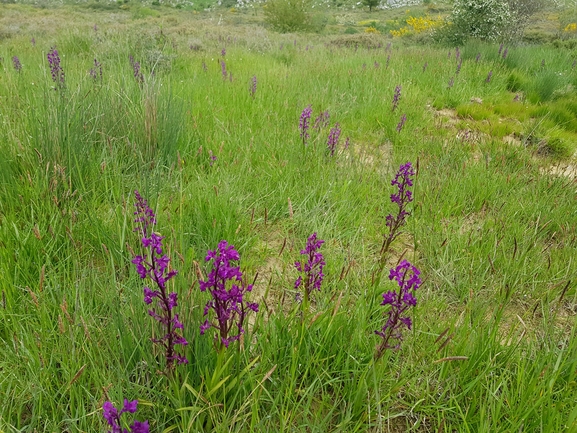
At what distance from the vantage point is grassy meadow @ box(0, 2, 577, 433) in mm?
1148

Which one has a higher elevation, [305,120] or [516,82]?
[516,82]

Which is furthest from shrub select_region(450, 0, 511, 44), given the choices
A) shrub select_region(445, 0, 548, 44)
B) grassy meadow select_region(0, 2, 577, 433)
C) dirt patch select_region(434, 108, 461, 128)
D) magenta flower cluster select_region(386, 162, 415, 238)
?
magenta flower cluster select_region(386, 162, 415, 238)

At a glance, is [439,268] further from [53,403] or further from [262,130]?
[262,130]

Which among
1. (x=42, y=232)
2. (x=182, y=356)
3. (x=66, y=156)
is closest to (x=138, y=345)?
(x=182, y=356)

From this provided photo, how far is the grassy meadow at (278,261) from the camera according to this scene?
3.77ft

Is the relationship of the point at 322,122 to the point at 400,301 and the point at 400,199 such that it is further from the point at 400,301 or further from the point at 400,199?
the point at 400,301

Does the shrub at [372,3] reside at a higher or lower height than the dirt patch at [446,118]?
higher

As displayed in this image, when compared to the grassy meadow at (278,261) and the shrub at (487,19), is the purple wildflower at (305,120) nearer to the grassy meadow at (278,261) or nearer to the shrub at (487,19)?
the grassy meadow at (278,261)

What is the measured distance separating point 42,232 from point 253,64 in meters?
5.95

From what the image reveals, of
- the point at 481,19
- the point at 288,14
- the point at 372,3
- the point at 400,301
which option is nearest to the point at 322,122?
the point at 400,301

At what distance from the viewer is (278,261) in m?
2.08

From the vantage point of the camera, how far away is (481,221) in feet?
8.35

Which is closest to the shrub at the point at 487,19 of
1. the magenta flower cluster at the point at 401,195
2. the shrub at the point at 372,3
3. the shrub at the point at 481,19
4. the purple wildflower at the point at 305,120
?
the shrub at the point at 481,19

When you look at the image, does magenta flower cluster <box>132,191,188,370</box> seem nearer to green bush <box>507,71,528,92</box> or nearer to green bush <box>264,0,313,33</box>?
green bush <box>507,71,528,92</box>
